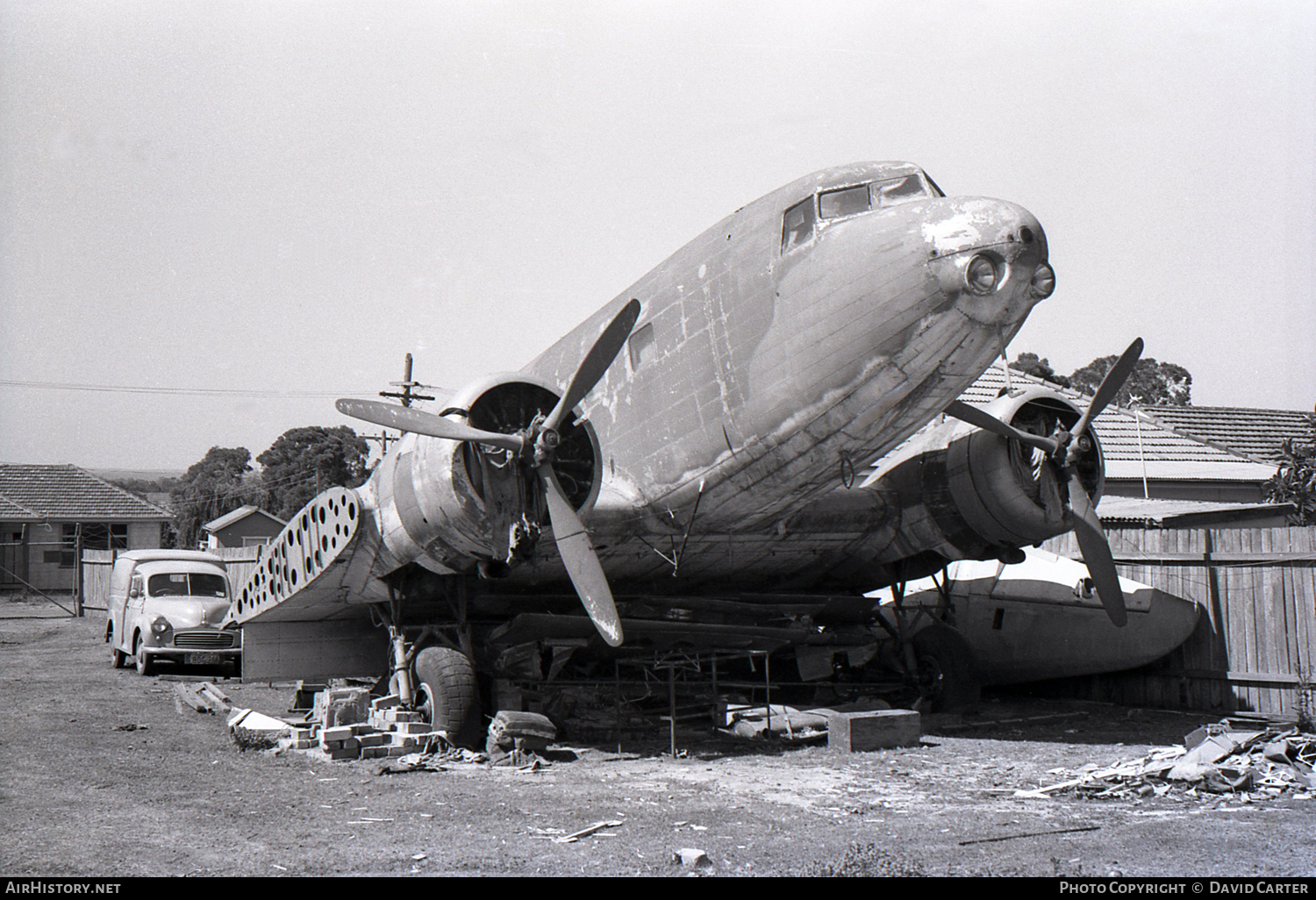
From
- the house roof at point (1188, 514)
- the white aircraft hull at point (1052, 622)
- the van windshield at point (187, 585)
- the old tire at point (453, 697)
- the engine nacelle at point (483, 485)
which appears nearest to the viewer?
the engine nacelle at point (483, 485)

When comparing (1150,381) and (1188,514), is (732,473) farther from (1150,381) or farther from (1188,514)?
(1150,381)

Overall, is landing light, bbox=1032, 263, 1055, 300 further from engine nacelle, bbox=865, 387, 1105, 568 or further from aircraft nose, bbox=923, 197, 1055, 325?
engine nacelle, bbox=865, 387, 1105, 568

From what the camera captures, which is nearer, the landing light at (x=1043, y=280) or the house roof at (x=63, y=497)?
the landing light at (x=1043, y=280)

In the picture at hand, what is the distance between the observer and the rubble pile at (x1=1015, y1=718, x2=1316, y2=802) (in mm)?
8406

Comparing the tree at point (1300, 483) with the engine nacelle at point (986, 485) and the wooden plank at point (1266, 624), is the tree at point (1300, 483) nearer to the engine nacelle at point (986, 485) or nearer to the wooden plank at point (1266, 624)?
the wooden plank at point (1266, 624)

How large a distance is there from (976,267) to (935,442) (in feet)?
16.5

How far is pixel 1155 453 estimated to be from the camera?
25672 millimetres

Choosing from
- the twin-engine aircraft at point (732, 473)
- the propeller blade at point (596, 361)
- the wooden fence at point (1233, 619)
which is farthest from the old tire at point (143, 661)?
the wooden fence at point (1233, 619)

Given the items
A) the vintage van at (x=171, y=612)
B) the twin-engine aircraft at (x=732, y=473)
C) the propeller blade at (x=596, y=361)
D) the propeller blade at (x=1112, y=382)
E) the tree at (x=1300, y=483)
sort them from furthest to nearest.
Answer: the vintage van at (x=171, y=612)
the tree at (x=1300, y=483)
the propeller blade at (x=1112, y=382)
the propeller blade at (x=596, y=361)
the twin-engine aircraft at (x=732, y=473)

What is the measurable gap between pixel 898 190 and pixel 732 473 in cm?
307

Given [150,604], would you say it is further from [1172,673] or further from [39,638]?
[1172,673]

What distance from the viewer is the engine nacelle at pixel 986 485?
12.4 metres

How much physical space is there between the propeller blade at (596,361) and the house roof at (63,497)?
3632cm

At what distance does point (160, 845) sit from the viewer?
688 centimetres
